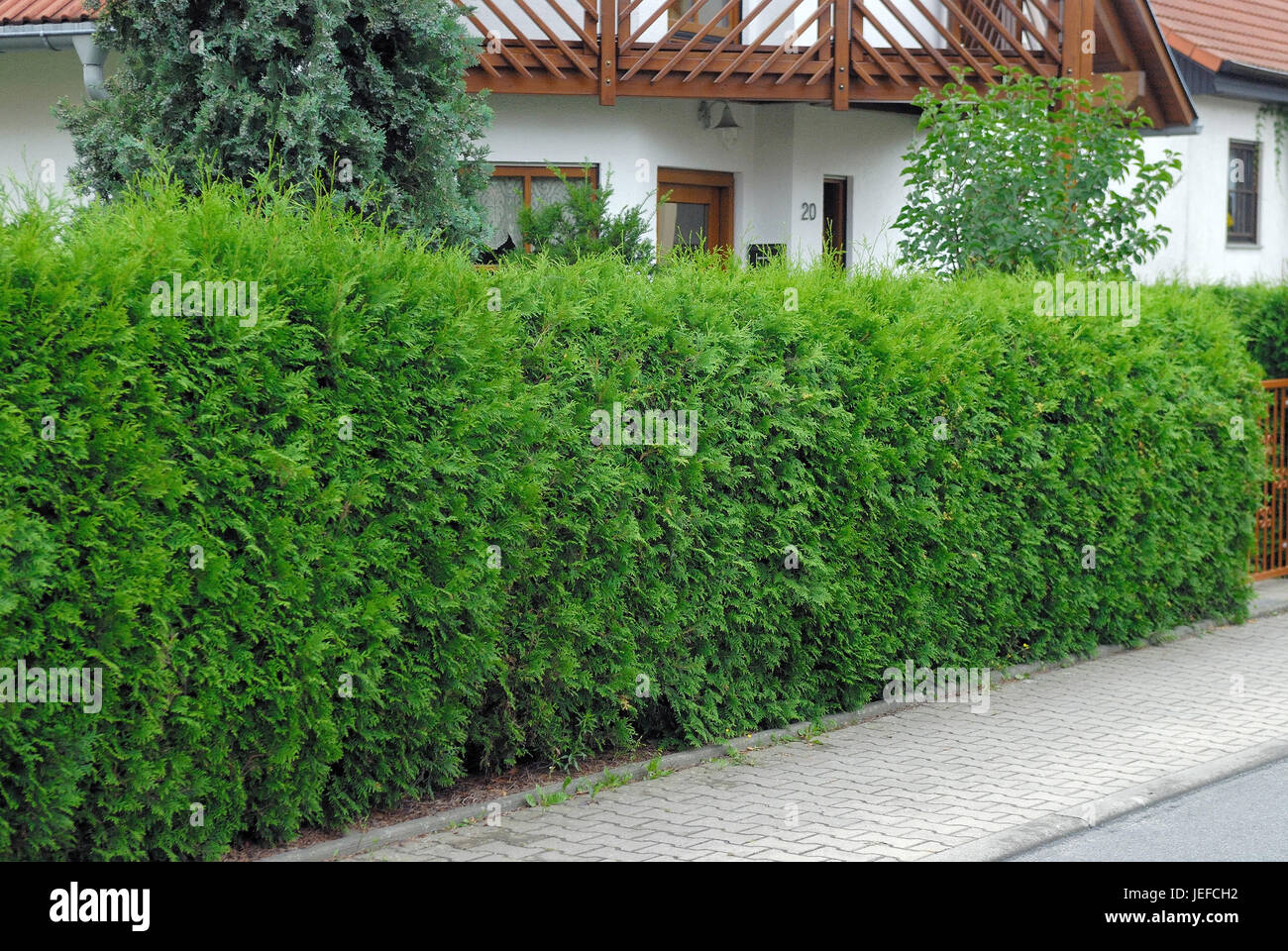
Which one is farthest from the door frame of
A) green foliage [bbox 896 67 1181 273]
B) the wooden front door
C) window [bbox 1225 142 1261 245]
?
window [bbox 1225 142 1261 245]

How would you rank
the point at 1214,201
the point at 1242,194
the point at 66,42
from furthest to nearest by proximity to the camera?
the point at 1242,194, the point at 1214,201, the point at 66,42

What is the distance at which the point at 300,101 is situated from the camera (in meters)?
8.75

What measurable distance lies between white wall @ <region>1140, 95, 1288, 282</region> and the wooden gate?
8276 mm

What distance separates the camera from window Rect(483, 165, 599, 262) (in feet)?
46.0

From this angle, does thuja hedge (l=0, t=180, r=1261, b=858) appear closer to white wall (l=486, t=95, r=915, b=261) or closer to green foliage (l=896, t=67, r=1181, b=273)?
green foliage (l=896, t=67, r=1181, b=273)

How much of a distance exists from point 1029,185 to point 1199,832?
6177mm

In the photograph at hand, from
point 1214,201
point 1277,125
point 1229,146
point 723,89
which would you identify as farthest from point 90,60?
point 1277,125

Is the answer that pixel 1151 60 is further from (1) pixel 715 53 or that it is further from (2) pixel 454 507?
(2) pixel 454 507

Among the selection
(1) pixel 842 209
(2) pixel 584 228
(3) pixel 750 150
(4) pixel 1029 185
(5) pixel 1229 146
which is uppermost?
(5) pixel 1229 146

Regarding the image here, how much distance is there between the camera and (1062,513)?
31.0ft

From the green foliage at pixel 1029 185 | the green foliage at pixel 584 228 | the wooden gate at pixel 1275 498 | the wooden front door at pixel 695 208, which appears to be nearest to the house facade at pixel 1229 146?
the wooden front door at pixel 695 208

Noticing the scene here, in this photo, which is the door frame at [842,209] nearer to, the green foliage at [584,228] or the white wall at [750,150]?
the white wall at [750,150]

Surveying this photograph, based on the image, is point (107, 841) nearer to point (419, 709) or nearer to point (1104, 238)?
point (419, 709)

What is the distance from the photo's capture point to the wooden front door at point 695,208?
15.1 metres
